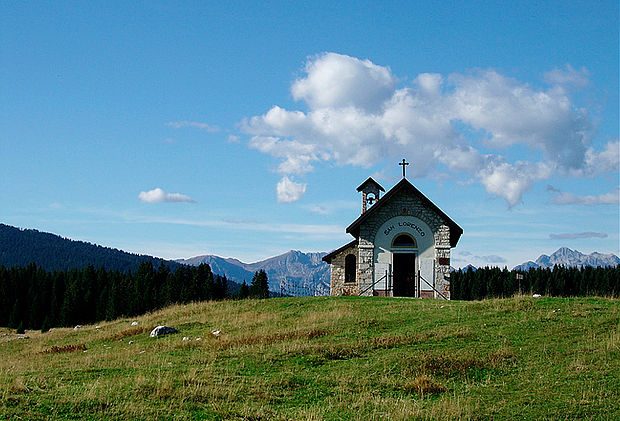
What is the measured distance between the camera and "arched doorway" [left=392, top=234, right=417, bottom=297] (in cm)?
3638

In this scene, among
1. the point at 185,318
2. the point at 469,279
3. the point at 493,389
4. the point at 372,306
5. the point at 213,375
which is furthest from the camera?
the point at 469,279

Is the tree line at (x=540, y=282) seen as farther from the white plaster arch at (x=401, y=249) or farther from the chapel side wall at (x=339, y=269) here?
A: the white plaster arch at (x=401, y=249)

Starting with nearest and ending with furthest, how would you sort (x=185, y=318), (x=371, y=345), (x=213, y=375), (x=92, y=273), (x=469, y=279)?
(x=213, y=375), (x=371, y=345), (x=185, y=318), (x=92, y=273), (x=469, y=279)

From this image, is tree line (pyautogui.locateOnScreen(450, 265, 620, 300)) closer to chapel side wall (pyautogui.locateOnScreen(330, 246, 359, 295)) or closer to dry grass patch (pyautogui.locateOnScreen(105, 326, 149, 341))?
chapel side wall (pyautogui.locateOnScreen(330, 246, 359, 295))

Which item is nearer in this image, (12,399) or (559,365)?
(12,399)

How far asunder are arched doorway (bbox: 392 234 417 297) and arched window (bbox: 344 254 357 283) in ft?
17.8

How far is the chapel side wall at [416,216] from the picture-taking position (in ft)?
118

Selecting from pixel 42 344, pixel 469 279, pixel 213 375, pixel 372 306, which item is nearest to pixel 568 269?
pixel 469 279

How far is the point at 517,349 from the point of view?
17156 mm

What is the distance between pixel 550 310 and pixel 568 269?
225ft

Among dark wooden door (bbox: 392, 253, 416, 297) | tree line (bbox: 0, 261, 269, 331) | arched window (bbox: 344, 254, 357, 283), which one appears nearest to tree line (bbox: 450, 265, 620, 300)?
tree line (bbox: 0, 261, 269, 331)

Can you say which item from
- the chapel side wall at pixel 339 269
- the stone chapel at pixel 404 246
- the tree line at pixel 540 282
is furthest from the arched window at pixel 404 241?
the tree line at pixel 540 282

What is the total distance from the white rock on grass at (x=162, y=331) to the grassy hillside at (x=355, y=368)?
29.0 inches

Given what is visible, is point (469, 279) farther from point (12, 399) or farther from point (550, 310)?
point (12, 399)
